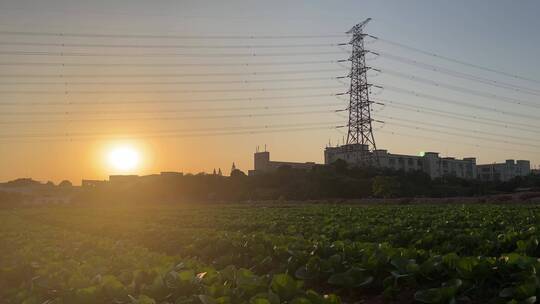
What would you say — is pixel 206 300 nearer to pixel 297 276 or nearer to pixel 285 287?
pixel 285 287

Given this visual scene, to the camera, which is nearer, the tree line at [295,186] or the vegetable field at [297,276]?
the vegetable field at [297,276]

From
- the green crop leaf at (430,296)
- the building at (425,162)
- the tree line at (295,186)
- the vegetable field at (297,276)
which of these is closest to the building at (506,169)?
the building at (425,162)

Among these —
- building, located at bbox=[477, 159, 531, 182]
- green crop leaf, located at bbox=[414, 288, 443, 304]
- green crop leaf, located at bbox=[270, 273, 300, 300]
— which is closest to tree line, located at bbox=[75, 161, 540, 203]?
green crop leaf, located at bbox=[414, 288, 443, 304]

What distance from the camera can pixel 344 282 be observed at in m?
7.45

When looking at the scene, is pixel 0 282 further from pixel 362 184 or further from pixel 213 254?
pixel 362 184

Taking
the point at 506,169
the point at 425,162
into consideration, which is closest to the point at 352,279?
the point at 425,162

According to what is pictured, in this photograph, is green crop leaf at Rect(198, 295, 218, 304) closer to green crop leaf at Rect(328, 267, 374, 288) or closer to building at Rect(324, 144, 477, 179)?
green crop leaf at Rect(328, 267, 374, 288)

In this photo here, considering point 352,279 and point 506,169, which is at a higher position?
point 506,169

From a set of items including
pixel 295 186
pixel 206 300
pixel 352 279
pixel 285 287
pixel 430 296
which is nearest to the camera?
pixel 206 300

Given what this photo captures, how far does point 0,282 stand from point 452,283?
8.19 meters

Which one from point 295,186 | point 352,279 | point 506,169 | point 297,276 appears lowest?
point 297,276

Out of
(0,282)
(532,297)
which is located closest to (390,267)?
(532,297)

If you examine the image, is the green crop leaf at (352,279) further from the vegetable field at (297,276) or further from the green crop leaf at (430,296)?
the green crop leaf at (430,296)

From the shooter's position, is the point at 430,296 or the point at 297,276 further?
the point at 297,276
